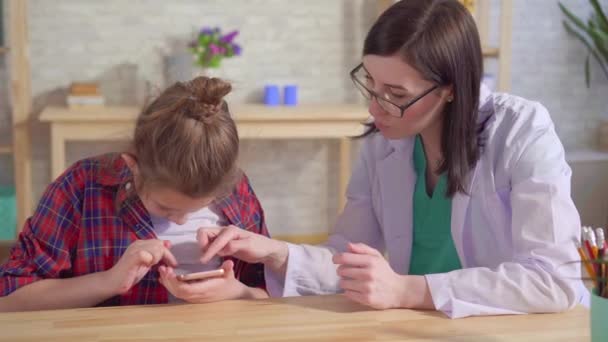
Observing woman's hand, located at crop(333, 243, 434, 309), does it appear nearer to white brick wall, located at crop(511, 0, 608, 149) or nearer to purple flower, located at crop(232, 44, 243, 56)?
purple flower, located at crop(232, 44, 243, 56)

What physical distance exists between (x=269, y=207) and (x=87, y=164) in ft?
9.60

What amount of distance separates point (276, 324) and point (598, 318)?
53 centimetres

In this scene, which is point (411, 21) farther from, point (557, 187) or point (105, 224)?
point (105, 224)

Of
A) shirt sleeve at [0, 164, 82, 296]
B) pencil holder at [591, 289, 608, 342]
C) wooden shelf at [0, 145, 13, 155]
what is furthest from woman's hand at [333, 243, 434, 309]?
wooden shelf at [0, 145, 13, 155]

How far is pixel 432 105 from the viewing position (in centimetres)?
167

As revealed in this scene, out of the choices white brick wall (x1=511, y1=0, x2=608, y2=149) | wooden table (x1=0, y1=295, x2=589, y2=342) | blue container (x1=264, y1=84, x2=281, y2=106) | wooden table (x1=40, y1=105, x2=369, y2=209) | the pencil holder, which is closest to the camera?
the pencil holder

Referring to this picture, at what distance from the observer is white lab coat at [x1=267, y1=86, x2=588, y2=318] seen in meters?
1.42

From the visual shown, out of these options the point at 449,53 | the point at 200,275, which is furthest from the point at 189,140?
the point at 449,53

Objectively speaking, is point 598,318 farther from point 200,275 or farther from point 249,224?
point 249,224

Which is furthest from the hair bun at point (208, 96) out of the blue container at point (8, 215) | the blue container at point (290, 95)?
the blue container at point (8, 215)

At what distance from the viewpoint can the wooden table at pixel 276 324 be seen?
49.9 inches

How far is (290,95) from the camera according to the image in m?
4.18

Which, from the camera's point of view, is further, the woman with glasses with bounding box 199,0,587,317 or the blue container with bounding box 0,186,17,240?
the blue container with bounding box 0,186,17,240

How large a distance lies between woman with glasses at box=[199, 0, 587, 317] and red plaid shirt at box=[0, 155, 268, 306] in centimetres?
22
